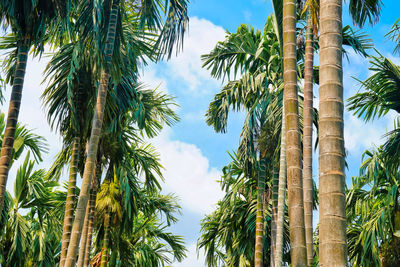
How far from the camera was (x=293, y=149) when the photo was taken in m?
8.95

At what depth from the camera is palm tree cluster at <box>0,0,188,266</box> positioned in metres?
12.3

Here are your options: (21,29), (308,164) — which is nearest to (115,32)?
(21,29)

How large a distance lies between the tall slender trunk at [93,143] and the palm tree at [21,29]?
3.90 feet

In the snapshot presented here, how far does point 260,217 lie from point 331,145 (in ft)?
39.7

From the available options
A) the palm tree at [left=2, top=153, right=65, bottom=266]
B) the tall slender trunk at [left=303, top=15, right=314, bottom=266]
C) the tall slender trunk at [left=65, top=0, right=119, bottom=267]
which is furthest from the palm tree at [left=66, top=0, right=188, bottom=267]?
the palm tree at [left=2, top=153, right=65, bottom=266]

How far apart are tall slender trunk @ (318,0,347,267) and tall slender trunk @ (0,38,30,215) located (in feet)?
24.0

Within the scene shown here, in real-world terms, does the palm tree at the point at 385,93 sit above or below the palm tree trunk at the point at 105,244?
above

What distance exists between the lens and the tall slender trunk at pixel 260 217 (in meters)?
17.8

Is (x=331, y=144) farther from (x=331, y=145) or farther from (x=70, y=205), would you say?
(x=70, y=205)

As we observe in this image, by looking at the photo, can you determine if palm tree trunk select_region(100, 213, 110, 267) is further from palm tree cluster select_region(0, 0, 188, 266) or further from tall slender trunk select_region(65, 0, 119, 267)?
tall slender trunk select_region(65, 0, 119, 267)

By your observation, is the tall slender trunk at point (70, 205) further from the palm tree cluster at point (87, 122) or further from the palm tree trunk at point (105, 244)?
the palm tree trunk at point (105, 244)

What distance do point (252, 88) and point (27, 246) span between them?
29.7 ft

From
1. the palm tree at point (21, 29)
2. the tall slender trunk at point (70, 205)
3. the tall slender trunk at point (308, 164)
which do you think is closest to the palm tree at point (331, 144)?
the tall slender trunk at point (308, 164)

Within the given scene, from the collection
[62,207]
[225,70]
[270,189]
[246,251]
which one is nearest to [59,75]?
[62,207]
